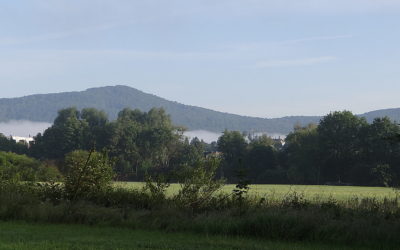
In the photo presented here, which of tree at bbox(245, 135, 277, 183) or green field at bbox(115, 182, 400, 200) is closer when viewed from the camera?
green field at bbox(115, 182, 400, 200)

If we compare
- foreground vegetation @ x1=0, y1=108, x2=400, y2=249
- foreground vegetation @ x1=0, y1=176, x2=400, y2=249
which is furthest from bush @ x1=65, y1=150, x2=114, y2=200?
foreground vegetation @ x1=0, y1=176, x2=400, y2=249

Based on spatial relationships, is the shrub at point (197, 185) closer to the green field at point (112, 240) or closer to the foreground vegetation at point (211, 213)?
the foreground vegetation at point (211, 213)

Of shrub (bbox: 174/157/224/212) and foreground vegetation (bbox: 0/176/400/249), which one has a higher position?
shrub (bbox: 174/157/224/212)

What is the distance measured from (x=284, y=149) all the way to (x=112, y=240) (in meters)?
104

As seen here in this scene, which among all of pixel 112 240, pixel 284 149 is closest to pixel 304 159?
pixel 284 149

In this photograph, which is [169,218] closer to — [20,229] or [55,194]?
[20,229]

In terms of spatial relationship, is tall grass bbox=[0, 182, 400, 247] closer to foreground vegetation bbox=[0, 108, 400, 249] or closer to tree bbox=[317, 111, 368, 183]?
foreground vegetation bbox=[0, 108, 400, 249]

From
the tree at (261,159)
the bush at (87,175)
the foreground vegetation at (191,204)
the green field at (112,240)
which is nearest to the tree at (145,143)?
the tree at (261,159)

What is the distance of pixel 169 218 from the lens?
16562 millimetres

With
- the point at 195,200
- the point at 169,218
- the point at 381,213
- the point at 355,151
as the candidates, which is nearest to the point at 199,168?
the point at 195,200

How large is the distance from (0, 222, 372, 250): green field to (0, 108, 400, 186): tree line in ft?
178

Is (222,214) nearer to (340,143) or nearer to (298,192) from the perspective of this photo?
(298,192)

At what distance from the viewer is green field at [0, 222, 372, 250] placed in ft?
40.8

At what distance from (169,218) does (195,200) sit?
283 cm
